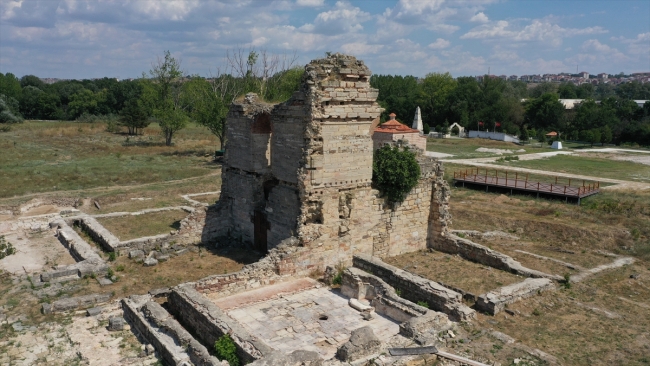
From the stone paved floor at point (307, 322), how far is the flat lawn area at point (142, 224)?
801 centimetres

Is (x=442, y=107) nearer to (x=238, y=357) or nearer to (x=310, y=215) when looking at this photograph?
(x=310, y=215)

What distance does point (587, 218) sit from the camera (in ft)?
69.3

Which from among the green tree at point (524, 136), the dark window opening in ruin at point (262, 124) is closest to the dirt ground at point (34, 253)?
the dark window opening in ruin at point (262, 124)

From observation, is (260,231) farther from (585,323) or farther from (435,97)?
(435,97)

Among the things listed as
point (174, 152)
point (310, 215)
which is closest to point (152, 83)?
point (174, 152)

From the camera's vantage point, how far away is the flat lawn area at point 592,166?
32.8 metres

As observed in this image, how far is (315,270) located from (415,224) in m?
4.04

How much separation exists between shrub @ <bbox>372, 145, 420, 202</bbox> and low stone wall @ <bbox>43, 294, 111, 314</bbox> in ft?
26.2

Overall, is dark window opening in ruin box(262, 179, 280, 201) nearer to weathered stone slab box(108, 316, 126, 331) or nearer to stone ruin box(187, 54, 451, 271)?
stone ruin box(187, 54, 451, 271)

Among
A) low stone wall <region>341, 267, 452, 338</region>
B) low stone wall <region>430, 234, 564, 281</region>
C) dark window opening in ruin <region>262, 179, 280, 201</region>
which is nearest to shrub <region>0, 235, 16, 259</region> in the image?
dark window opening in ruin <region>262, 179, 280, 201</region>

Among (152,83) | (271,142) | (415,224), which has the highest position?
(152,83)

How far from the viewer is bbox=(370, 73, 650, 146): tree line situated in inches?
2301

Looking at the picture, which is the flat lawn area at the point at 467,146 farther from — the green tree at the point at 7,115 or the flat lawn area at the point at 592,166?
the green tree at the point at 7,115

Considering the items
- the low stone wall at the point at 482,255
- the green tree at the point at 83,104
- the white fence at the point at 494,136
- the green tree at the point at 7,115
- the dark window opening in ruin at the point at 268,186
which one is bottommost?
the low stone wall at the point at 482,255
